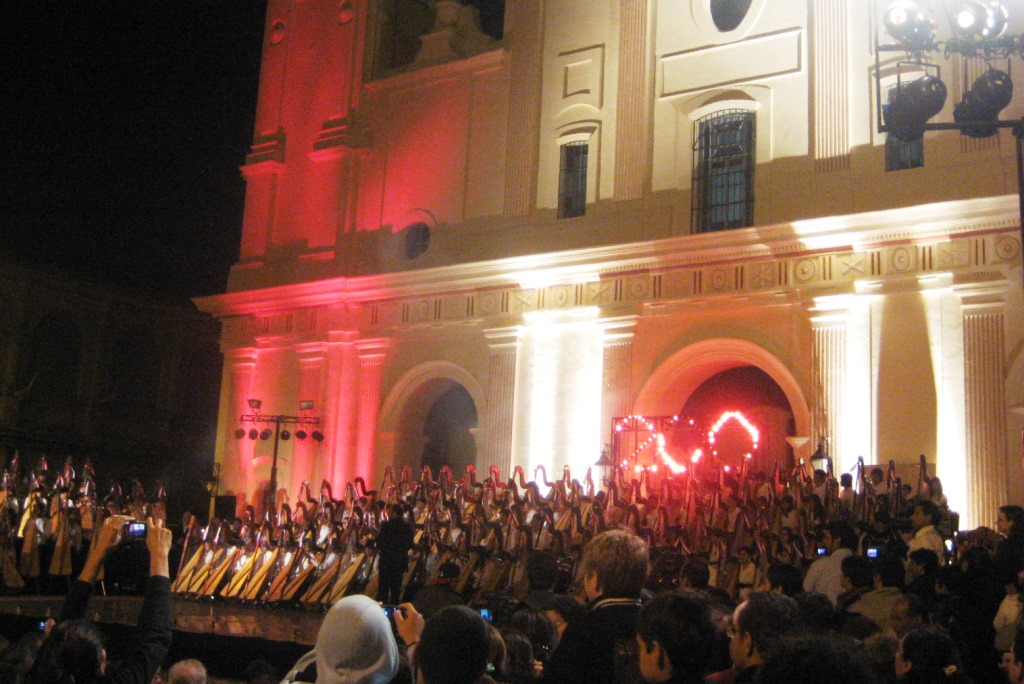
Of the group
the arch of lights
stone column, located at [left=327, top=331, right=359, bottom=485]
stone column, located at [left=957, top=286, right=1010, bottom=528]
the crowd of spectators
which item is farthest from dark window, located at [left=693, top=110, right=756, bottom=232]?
the crowd of spectators

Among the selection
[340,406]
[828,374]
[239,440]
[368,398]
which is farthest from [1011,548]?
[239,440]

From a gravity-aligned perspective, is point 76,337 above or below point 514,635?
above

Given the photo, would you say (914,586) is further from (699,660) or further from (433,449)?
(433,449)

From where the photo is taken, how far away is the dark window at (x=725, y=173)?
20094 millimetres

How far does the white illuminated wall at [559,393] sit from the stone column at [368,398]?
3489 mm

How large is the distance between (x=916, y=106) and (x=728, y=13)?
1114cm

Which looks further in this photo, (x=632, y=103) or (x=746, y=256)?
(x=632, y=103)

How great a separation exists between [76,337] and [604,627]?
31669 millimetres

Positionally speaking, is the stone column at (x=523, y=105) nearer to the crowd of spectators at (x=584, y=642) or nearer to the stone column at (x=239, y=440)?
the stone column at (x=239, y=440)

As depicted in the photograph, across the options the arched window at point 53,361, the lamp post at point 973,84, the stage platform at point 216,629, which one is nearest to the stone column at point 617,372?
the stage platform at point 216,629

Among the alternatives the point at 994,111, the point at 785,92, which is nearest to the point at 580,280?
the point at 785,92

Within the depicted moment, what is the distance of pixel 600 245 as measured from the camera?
67.4 ft

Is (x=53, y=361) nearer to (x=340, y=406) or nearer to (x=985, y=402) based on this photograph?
(x=340, y=406)

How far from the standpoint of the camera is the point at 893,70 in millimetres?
18016
